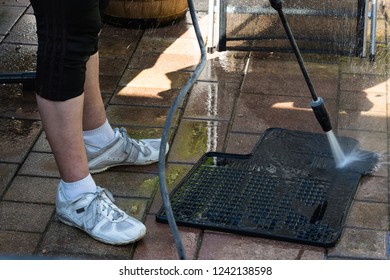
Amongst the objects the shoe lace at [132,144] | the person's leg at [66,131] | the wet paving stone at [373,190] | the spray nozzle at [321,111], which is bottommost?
the wet paving stone at [373,190]

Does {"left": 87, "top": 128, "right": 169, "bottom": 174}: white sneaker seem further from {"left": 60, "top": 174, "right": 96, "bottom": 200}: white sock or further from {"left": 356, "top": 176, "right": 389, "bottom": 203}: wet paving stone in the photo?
{"left": 356, "top": 176, "right": 389, "bottom": 203}: wet paving stone

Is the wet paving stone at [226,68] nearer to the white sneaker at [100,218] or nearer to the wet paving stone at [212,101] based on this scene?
the wet paving stone at [212,101]

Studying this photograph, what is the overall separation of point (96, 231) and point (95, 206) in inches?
3.6

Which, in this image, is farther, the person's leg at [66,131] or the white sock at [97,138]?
the white sock at [97,138]

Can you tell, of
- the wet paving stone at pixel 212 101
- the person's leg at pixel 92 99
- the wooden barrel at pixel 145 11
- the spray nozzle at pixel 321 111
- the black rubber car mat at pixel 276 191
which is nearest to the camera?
the black rubber car mat at pixel 276 191

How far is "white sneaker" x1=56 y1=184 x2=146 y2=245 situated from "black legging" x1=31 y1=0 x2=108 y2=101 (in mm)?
404

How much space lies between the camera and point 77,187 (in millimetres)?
3117

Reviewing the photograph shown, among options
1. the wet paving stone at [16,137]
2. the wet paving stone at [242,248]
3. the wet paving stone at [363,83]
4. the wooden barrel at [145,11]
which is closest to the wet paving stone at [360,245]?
the wet paving stone at [242,248]

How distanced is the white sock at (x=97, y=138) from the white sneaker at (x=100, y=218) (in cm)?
33

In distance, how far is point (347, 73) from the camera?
4.43m

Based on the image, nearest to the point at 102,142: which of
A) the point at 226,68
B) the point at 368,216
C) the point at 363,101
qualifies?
the point at 368,216

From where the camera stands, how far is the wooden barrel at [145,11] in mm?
4832

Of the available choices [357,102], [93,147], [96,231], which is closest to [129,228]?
[96,231]

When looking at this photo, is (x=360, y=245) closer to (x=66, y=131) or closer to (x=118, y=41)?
(x=66, y=131)
